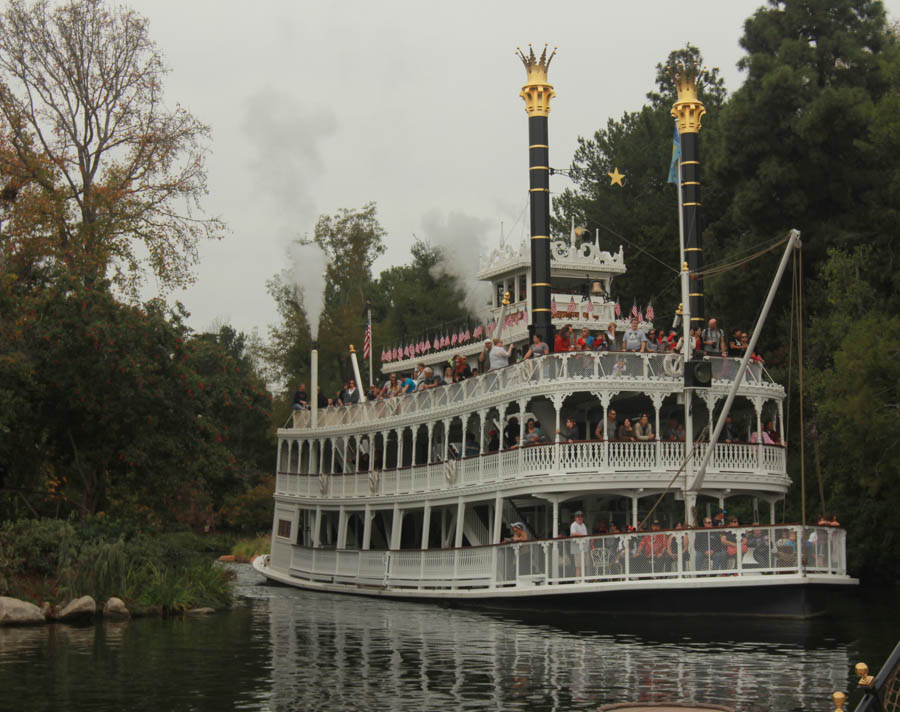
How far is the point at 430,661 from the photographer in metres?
20.0

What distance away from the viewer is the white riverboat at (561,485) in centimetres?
2500

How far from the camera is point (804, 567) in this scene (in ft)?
79.8

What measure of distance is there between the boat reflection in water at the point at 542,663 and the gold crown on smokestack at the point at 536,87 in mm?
14491

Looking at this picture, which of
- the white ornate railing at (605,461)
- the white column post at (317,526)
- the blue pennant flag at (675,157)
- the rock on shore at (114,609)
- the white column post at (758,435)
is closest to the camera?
the rock on shore at (114,609)

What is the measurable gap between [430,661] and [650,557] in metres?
7.17

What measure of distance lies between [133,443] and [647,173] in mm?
33242

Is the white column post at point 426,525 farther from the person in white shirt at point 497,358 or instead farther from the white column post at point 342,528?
the white column post at point 342,528

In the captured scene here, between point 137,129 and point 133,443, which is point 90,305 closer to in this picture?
point 133,443

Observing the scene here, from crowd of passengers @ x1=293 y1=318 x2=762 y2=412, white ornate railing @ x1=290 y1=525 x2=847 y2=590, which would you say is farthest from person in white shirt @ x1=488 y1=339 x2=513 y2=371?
white ornate railing @ x1=290 y1=525 x2=847 y2=590

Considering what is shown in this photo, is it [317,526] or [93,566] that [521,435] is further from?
[317,526]

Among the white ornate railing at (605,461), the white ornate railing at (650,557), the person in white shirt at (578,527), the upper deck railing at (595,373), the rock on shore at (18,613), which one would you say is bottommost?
the rock on shore at (18,613)

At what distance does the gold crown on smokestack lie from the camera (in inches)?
1388

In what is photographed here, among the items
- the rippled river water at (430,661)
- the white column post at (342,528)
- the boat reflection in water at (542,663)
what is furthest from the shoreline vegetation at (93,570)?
the white column post at (342,528)

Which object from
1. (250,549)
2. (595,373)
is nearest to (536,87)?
(595,373)
